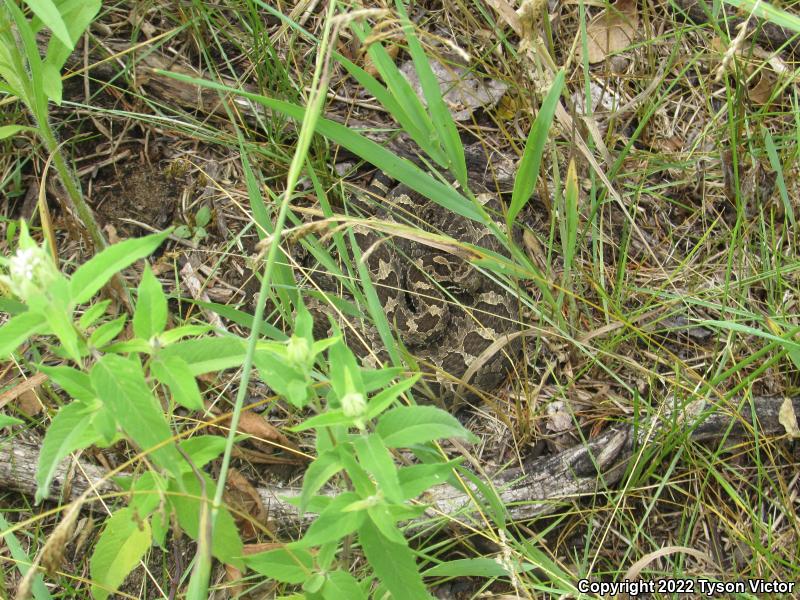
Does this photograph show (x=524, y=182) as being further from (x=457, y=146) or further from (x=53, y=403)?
(x=53, y=403)

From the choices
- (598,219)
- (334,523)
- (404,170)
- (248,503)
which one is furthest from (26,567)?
(598,219)

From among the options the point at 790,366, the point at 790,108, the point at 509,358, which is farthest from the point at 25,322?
the point at 790,108

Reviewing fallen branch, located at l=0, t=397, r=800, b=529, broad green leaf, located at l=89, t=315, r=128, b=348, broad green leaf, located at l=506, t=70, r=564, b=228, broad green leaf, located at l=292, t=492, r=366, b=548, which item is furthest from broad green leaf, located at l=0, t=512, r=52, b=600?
broad green leaf, located at l=506, t=70, r=564, b=228

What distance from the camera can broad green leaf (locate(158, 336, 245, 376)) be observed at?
182 centimetres

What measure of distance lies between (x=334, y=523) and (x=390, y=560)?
197 millimetres

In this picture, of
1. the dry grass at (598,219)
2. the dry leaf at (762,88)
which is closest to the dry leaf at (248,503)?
the dry grass at (598,219)

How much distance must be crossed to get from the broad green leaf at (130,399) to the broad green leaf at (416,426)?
1.63ft

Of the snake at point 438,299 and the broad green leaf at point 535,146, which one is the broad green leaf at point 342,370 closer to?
the broad green leaf at point 535,146

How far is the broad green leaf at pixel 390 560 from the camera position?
72.8 inches

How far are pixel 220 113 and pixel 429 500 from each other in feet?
7.71

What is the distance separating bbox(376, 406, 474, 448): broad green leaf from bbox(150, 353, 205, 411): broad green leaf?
0.44 meters

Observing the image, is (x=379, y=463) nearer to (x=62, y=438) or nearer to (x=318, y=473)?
(x=318, y=473)

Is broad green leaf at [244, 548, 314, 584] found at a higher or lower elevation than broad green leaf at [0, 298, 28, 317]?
lower

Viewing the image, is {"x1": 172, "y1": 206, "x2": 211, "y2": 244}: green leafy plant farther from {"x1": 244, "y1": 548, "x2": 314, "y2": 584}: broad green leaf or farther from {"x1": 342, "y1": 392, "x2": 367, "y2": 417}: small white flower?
{"x1": 342, "y1": 392, "x2": 367, "y2": 417}: small white flower
